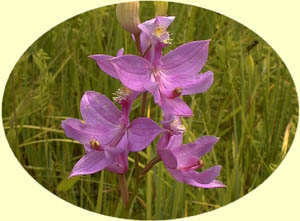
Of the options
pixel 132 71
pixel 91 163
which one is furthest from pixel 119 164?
pixel 132 71

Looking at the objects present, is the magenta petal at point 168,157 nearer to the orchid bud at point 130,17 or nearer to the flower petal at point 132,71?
the flower petal at point 132,71

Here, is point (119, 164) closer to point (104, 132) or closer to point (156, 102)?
point (104, 132)

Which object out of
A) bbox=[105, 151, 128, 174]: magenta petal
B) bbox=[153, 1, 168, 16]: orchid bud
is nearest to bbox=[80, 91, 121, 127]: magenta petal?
bbox=[105, 151, 128, 174]: magenta petal

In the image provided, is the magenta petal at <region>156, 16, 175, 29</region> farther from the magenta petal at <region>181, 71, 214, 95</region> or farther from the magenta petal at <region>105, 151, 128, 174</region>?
the magenta petal at <region>105, 151, 128, 174</region>

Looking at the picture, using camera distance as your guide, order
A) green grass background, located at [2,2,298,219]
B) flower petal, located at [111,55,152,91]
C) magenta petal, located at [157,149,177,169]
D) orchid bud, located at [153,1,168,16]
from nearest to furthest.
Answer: flower petal, located at [111,55,152,91] → magenta petal, located at [157,149,177,169] → orchid bud, located at [153,1,168,16] → green grass background, located at [2,2,298,219]

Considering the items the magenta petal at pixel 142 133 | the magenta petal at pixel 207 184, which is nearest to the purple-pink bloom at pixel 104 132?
the magenta petal at pixel 142 133

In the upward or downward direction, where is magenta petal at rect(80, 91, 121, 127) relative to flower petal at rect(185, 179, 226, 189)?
upward
